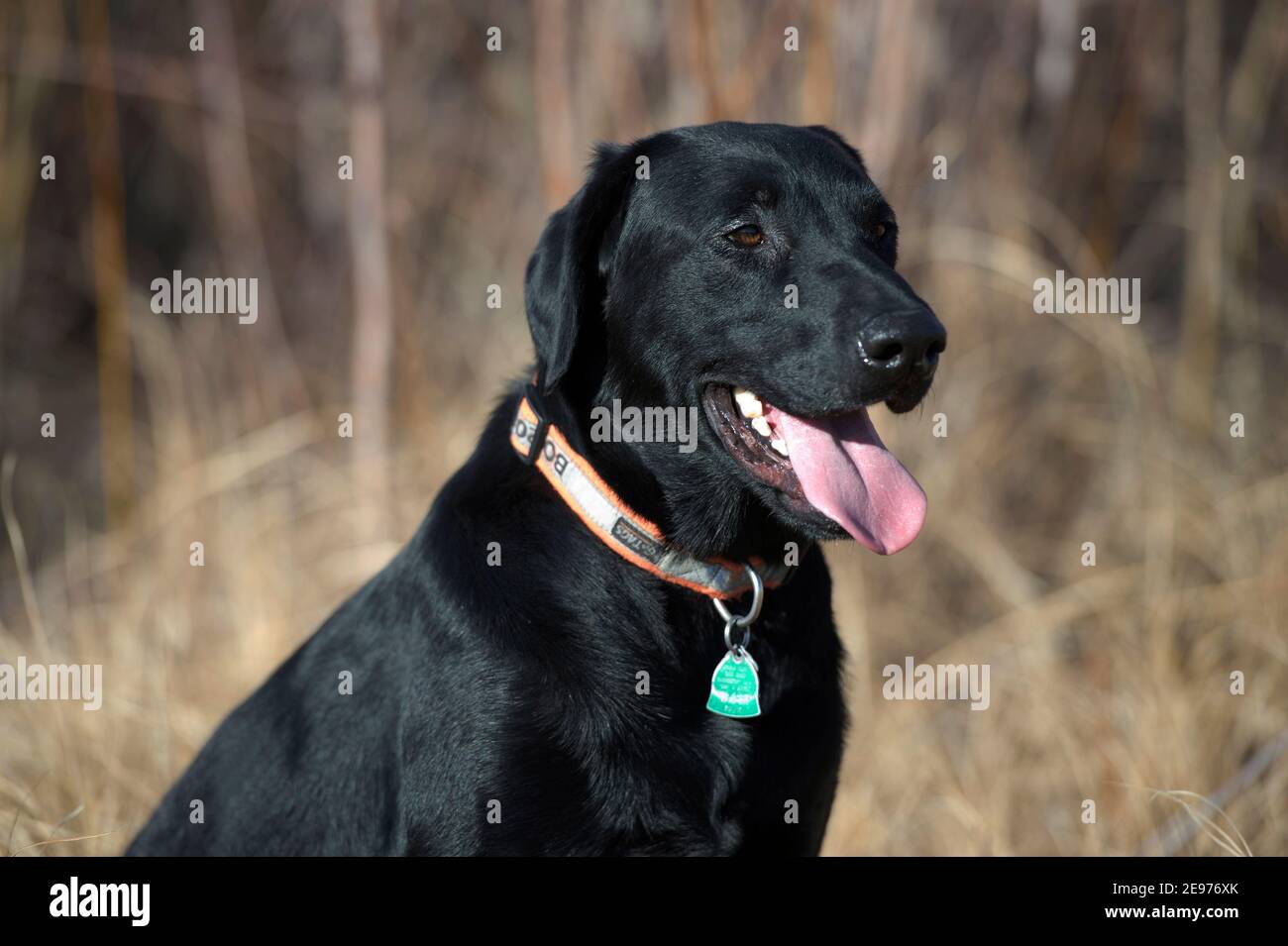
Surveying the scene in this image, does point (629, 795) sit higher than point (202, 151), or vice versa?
point (202, 151)

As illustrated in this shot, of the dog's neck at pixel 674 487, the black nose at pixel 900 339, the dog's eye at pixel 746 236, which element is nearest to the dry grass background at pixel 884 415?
the dog's neck at pixel 674 487

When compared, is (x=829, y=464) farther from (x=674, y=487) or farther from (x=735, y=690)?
(x=735, y=690)

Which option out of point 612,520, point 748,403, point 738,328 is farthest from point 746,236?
point 612,520

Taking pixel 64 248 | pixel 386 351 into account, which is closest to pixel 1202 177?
pixel 386 351

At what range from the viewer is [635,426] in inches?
94.5

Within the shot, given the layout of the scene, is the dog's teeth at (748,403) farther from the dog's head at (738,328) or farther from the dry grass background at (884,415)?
the dry grass background at (884,415)

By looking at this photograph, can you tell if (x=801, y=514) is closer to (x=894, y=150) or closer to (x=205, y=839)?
(x=205, y=839)

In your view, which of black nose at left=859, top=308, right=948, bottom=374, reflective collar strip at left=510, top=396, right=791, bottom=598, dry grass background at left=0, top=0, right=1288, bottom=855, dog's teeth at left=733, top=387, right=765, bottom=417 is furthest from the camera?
dry grass background at left=0, top=0, right=1288, bottom=855

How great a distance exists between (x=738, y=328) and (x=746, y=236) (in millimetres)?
183

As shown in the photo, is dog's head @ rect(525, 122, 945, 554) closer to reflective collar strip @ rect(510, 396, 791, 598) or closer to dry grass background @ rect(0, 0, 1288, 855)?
reflective collar strip @ rect(510, 396, 791, 598)

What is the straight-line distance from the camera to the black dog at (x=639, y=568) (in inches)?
84.8

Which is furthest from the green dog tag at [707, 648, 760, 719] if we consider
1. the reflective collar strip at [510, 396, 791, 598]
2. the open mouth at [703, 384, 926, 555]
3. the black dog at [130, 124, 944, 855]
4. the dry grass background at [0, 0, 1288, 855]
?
the dry grass background at [0, 0, 1288, 855]

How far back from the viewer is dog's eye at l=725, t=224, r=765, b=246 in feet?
7.79
